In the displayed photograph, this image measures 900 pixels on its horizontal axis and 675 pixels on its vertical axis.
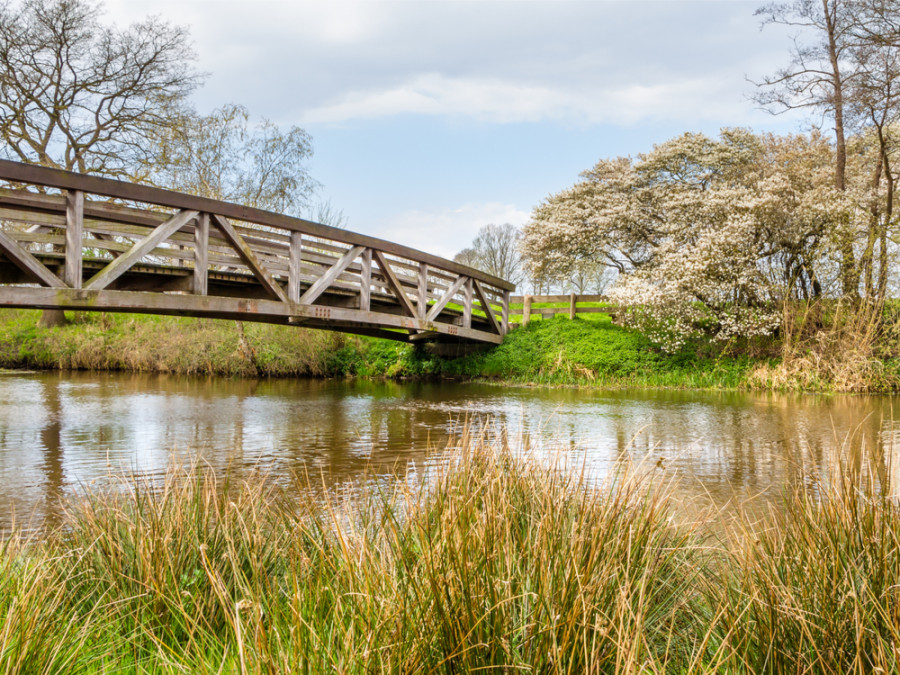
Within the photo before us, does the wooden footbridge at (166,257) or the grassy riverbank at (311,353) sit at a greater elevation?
the wooden footbridge at (166,257)

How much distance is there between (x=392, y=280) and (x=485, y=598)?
11.5 meters

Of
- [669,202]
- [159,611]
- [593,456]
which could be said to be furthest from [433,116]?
[159,611]

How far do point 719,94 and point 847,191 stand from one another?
4358 mm

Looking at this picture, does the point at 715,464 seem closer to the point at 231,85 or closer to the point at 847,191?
the point at 847,191

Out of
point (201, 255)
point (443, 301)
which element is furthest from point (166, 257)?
point (443, 301)

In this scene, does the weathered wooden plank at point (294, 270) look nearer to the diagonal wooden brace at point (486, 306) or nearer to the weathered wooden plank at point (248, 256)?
the weathered wooden plank at point (248, 256)

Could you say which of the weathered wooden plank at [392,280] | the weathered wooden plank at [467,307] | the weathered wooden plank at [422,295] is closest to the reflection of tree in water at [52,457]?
the weathered wooden plank at [392,280]

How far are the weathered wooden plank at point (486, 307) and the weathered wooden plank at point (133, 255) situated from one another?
34.4 ft

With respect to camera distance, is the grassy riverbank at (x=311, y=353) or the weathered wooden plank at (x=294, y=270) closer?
the weathered wooden plank at (x=294, y=270)

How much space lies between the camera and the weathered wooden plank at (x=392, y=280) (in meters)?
12.8

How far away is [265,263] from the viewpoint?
1112cm

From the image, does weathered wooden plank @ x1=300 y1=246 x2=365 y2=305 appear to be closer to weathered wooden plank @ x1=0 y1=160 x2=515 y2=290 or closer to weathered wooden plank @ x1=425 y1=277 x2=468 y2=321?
weathered wooden plank @ x1=0 y1=160 x2=515 y2=290

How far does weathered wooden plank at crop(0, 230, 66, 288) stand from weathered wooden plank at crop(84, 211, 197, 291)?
39 cm

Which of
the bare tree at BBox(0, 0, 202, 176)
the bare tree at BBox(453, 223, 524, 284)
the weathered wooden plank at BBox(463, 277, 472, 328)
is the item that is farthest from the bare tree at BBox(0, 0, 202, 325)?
the bare tree at BBox(453, 223, 524, 284)
